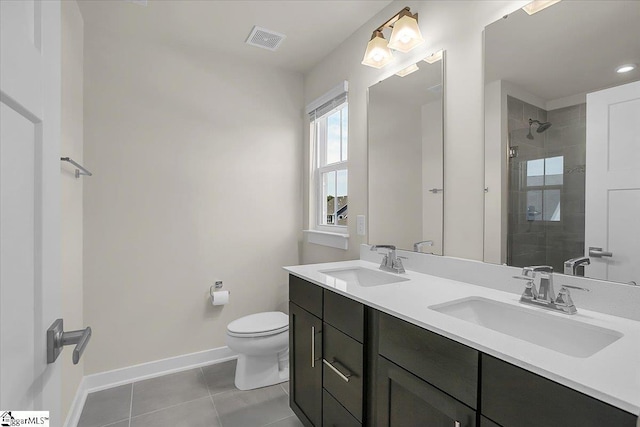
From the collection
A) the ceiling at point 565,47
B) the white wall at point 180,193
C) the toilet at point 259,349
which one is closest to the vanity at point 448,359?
the toilet at point 259,349

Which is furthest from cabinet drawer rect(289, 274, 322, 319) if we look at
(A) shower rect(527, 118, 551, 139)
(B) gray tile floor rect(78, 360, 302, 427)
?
(A) shower rect(527, 118, 551, 139)

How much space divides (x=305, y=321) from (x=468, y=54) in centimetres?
160

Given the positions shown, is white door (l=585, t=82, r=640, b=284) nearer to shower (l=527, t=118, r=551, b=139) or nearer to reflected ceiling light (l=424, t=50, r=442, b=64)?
shower (l=527, t=118, r=551, b=139)

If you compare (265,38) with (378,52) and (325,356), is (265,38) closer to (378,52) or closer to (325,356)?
(378,52)

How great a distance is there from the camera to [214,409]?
78.2 inches

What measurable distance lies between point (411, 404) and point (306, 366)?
79cm

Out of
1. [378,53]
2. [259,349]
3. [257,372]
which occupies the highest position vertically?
[378,53]

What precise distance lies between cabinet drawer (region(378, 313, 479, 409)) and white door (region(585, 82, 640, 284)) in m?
0.66

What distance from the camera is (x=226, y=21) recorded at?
219 cm

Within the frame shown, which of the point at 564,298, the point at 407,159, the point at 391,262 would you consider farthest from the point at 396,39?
the point at 564,298

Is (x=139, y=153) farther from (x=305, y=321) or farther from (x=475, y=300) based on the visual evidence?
(x=475, y=300)

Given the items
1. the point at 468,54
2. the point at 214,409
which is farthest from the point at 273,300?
the point at 468,54

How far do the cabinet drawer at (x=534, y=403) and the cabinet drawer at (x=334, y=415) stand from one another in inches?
27.2

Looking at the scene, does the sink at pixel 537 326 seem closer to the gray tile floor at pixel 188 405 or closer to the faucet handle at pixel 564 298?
the faucet handle at pixel 564 298
